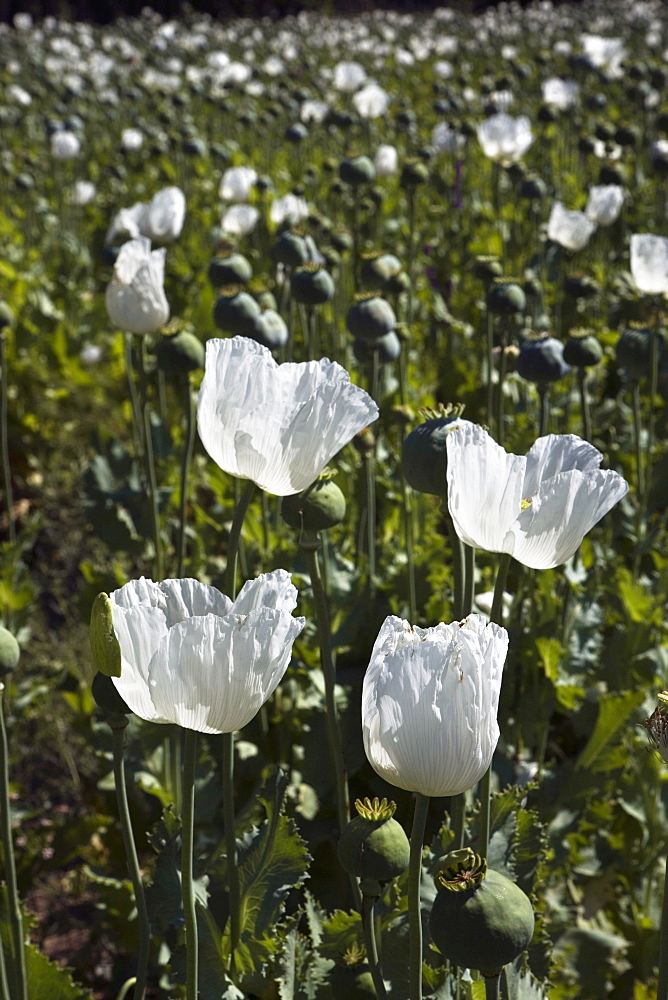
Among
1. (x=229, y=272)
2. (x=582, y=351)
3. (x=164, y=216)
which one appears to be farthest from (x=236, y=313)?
(x=164, y=216)

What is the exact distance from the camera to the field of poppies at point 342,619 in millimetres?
1020

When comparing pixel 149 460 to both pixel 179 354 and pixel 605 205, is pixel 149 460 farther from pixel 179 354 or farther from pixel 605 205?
pixel 605 205

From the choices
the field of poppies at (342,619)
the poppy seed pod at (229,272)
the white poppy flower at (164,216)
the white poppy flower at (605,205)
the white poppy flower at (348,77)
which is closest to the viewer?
the field of poppies at (342,619)

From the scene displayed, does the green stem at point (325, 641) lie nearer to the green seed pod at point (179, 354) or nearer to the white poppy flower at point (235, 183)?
the green seed pod at point (179, 354)

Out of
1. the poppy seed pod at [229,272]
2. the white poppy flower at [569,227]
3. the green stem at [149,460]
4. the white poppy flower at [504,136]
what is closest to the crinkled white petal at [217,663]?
the green stem at [149,460]

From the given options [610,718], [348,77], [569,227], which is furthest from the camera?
[348,77]

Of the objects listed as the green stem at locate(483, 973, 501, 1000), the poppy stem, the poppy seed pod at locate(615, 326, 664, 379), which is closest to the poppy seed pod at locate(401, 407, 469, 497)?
the poppy stem

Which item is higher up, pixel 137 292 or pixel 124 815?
pixel 137 292

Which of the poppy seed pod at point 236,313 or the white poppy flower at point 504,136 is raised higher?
the white poppy flower at point 504,136

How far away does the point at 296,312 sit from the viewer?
3729 mm

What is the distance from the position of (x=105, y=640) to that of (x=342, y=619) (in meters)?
1.25

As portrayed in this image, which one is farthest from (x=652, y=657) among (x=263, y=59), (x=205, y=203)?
(x=263, y=59)

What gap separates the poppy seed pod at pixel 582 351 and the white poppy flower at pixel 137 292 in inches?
34.4

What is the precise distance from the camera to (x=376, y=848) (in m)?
1.11
